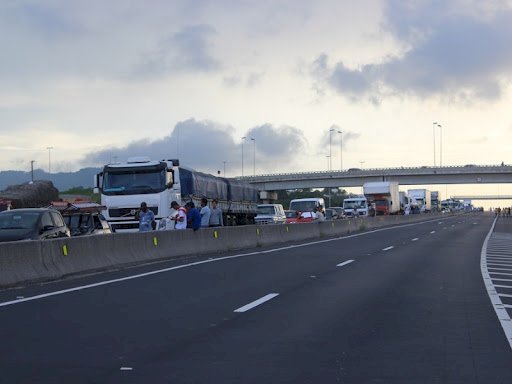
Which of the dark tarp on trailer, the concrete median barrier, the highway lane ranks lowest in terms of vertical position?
the highway lane

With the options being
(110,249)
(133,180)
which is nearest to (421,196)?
(133,180)

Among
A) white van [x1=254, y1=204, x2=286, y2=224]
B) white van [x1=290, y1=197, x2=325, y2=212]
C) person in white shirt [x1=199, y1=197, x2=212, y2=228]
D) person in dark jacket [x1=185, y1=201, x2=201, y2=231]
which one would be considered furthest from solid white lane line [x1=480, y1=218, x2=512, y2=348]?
white van [x1=290, y1=197, x2=325, y2=212]

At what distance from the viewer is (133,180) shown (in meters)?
28.2

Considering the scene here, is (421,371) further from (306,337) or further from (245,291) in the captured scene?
(245,291)

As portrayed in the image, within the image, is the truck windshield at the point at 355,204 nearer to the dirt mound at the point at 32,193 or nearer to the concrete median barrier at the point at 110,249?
the dirt mound at the point at 32,193

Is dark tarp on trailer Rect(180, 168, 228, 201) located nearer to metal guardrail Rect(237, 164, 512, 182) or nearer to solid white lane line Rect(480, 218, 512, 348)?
solid white lane line Rect(480, 218, 512, 348)

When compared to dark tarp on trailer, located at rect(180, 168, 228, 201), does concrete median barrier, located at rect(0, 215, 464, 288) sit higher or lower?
lower

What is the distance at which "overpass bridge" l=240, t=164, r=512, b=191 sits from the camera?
91500 millimetres

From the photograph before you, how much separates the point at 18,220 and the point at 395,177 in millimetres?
84426

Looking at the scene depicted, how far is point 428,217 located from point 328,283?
260 feet

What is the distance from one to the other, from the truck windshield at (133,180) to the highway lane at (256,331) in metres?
11.9

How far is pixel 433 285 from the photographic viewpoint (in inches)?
586

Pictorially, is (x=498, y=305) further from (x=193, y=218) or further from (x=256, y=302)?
(x=193, y=218)

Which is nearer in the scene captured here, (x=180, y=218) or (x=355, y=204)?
(x=180, y=218)
